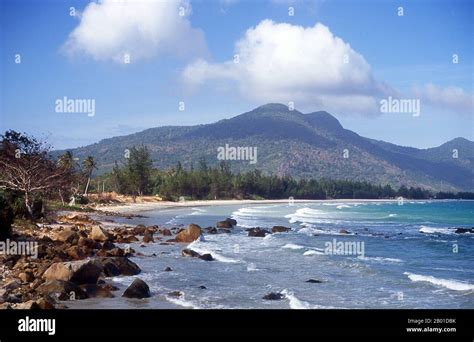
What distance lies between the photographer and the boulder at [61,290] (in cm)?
1277

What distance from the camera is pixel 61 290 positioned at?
1288cm

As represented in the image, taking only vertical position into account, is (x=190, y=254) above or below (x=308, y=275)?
above

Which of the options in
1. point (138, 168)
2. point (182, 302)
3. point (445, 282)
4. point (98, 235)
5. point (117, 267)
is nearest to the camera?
point (182, 302)

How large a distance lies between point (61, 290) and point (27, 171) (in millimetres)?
15785

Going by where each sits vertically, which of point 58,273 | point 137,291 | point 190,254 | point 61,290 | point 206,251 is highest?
point 58,273

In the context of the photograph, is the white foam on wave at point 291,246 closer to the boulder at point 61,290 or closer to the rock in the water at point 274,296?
the rock in the water at point 274,296

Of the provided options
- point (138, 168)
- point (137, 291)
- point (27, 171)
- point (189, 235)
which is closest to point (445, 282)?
point (137, 291)

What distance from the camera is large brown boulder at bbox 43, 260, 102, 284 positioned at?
45.7ft

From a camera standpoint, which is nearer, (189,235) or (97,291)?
(97,291)

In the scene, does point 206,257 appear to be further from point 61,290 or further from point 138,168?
point 138,168

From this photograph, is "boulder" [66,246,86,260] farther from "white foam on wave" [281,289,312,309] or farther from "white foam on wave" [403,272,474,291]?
"white foam on wave" [403,272,474,291]
